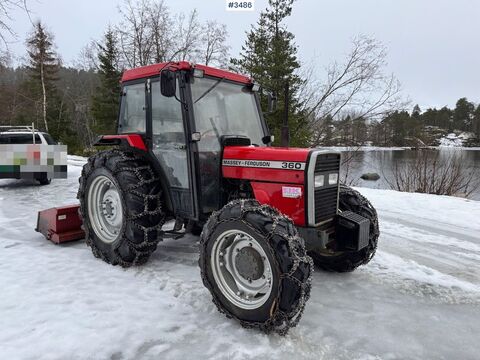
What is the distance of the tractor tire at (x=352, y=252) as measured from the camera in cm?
362

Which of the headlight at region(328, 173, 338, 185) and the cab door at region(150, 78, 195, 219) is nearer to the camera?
the headlight at region(328, 173, 338, 185)

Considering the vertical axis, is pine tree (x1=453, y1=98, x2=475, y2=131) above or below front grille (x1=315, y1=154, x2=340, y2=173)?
above

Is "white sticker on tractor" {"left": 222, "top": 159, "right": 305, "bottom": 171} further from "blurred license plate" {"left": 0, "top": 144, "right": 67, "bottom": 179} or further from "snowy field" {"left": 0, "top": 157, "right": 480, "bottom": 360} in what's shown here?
"blurred license plate" {"left": 0, "top": 144, "right": 67, "bottom": 179}

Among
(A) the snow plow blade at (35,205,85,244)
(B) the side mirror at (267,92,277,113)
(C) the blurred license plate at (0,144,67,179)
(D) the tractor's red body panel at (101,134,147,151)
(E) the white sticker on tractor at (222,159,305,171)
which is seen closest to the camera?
(E) the white sticker on tractor at (222,159,305,171)

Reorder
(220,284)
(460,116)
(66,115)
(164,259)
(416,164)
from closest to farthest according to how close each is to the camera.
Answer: (220,284) → (164,259) → (416,164) → (66,115) → (460,116)

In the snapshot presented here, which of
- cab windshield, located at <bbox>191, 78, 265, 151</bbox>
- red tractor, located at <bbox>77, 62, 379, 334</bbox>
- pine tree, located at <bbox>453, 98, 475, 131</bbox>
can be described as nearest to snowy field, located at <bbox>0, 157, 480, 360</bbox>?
red tractor, located at <bbox>77, 62, 379, 334</bbox>

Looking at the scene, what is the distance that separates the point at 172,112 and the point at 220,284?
5.97ft

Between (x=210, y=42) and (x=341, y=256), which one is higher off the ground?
(x=210, y=42)

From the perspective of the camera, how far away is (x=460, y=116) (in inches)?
2596

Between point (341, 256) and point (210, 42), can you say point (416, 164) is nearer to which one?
point (341, 256)

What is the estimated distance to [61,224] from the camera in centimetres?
459

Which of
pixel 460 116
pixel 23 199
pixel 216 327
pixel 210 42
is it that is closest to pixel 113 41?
pixel 210 42

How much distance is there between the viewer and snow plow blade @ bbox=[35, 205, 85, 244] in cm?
457

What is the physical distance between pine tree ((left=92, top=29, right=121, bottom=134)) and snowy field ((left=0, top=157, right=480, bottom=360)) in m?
24.3
